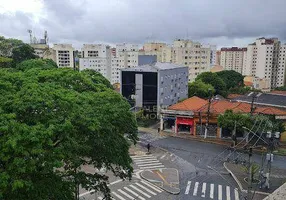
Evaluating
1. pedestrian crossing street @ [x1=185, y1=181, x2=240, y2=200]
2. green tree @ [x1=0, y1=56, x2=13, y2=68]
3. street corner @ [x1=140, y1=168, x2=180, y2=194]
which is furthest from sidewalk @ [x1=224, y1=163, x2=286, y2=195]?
green tree @ [x1=0, y1=56, x2=13, y2=68]

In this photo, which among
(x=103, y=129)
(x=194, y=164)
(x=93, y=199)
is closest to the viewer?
(x=103, y=129)

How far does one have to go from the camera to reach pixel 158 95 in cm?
6306

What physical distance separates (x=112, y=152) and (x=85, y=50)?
348 feet

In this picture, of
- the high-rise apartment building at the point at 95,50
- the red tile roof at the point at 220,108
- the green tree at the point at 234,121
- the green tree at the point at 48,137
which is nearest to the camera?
the green tree at the point at 48,137

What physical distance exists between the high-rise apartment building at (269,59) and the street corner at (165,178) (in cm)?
9766

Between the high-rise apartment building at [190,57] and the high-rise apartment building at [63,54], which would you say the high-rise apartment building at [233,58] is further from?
the high-rise apartment building at [63,54]

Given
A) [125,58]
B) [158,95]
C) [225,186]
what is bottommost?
[225,186]

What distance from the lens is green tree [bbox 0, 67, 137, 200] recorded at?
42.9ft

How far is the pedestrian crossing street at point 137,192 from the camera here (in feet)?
95.1

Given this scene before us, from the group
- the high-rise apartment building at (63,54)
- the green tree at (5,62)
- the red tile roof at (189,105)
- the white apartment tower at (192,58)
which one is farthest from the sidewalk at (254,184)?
the high-rise apartment building at (63,54)

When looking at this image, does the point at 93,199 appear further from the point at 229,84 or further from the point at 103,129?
the point at 229,84

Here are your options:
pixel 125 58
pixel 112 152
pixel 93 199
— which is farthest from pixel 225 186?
pixel 125 58

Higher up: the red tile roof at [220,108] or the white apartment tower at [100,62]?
the white apartment tower at [100,62]

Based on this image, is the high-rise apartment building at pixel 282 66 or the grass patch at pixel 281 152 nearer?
the grass patch at pixel 281 152
